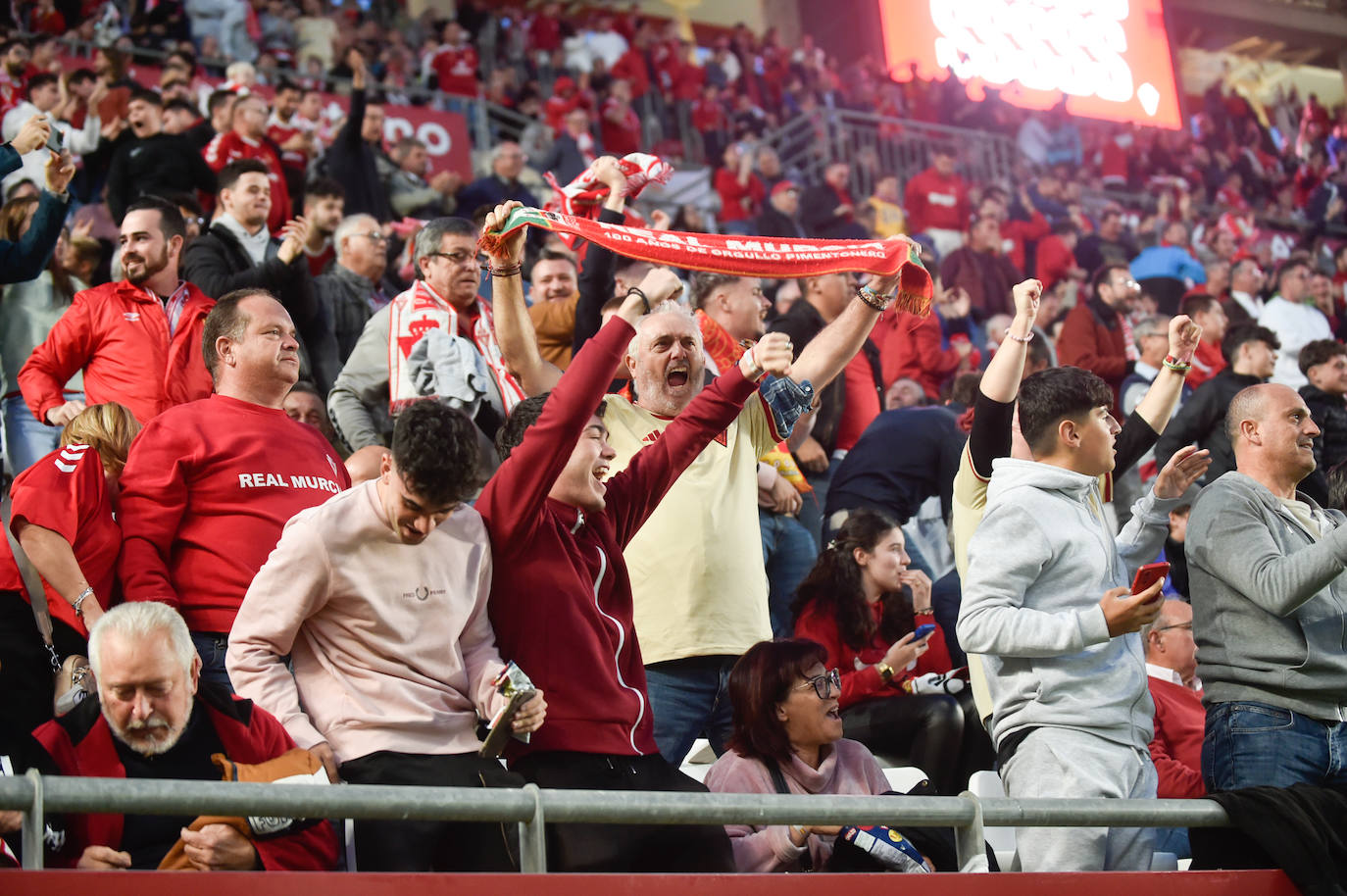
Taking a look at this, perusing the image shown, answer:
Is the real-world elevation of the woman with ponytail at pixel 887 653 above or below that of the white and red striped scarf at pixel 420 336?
below

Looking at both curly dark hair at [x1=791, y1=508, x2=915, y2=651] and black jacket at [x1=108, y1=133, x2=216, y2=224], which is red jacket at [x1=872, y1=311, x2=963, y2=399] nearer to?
curly dark hair at [x1=791, y1=508, x2=915, y2=651]

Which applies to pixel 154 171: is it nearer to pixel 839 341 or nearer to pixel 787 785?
pixel 839 341

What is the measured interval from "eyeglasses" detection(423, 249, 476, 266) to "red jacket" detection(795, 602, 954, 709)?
1.76 metres

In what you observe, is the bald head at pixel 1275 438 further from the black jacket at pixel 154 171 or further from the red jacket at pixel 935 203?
the red jacket at pixel 935 203

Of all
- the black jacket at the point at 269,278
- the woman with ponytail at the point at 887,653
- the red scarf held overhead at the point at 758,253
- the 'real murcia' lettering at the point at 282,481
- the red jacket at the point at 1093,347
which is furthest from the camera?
the red jacket at the point at 1093,347

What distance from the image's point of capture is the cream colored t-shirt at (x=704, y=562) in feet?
13.9

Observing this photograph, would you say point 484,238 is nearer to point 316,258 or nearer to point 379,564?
point 379,564

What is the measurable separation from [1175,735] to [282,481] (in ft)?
9.61

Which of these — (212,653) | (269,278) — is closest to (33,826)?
(212,653)

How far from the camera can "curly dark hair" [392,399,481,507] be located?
9.94ft

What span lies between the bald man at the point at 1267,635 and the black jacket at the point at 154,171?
587 cm

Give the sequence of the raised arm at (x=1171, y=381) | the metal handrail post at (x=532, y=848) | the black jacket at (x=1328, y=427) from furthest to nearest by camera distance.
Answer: the black jacket at (x=1328, y=427)
the raised arm at (x=1171, y=381)
the metal handrail post at (x=532, y=848)

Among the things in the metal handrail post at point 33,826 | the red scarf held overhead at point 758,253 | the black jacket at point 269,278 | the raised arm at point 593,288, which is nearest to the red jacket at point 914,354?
the raised arm at point 593,288

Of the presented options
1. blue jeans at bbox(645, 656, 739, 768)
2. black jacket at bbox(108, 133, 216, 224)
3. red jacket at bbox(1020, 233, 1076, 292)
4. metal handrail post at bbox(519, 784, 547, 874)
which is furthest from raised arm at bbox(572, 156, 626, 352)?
red jacket at bbox(1020, 233, 1076, 292)
